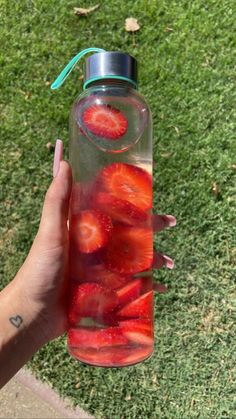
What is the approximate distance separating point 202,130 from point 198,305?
3.41ft

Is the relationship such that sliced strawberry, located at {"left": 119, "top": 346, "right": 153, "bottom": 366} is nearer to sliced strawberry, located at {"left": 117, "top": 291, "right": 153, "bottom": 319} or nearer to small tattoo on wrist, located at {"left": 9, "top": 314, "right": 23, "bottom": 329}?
sliced strawberry, located at {"left": 117, "top": 291, "right": 153, "bottom": 319}

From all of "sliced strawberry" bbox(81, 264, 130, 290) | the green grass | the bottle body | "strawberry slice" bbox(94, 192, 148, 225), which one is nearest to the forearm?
the bottle body

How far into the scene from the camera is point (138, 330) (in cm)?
191

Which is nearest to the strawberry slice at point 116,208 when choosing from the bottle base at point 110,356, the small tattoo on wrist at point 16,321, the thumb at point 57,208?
the thumb at point 57,208

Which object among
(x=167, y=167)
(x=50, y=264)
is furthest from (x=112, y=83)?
(x=167, y=167)

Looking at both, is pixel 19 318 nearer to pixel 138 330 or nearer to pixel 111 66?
pixel 138 330

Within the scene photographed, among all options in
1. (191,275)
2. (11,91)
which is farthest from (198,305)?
(11,91)

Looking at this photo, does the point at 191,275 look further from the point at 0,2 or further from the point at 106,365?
the point at 0,2

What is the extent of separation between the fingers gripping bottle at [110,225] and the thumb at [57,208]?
45mm

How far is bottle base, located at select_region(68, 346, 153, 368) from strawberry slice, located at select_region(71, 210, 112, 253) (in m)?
0.37

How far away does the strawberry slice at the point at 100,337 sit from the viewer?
1.86 meters

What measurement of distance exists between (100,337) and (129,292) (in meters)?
0.20

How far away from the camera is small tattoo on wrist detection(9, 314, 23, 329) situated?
2088 mm

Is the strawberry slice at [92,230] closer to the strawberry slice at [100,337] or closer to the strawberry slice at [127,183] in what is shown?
the strawberry slice at [127,183]
